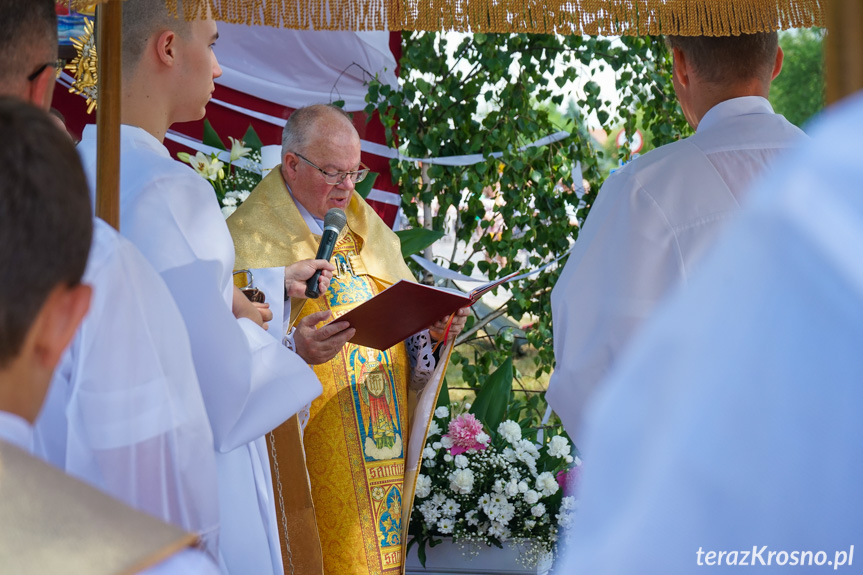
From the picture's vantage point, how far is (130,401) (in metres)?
1.66

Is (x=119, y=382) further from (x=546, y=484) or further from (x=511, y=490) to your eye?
(x=546, y=484)

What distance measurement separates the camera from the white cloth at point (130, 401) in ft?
5.37

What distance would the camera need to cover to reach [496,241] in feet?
20.8

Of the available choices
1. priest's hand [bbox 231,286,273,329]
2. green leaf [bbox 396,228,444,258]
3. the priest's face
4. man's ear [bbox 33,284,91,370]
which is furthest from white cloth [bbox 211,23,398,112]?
man's ear [bbox 33,284,91,370]

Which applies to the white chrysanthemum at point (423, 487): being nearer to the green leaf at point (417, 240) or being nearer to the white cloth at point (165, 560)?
the green leaf at point (417, 240)

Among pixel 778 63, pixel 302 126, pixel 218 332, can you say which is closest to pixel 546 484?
pixel 302 126

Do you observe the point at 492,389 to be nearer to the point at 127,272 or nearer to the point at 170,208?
the point at 170,208

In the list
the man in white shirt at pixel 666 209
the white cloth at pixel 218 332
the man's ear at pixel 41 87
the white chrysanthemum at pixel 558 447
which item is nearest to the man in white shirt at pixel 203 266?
the white cloth at pixel 218 332

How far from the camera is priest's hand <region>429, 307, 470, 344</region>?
12.6ft

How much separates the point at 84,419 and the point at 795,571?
3.88 ft

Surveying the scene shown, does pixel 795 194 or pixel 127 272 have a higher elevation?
pixel 795 194

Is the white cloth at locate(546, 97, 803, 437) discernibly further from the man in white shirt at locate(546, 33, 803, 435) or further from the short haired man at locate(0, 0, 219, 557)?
the short haired man at locate(0, 0, 219, 557)

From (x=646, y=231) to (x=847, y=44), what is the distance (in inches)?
46.0

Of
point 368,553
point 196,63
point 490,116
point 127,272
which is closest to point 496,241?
point 490,116
